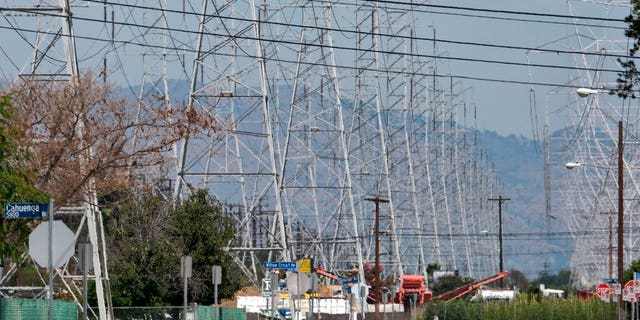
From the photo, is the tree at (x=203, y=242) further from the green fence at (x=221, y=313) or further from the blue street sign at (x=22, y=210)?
the blue street sign at (x=22, y=210)

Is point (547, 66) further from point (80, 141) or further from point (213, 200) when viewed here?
point (213, 200)

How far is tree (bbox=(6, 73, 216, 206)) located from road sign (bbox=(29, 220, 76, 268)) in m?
10.5

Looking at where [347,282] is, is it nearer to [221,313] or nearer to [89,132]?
[221,313]

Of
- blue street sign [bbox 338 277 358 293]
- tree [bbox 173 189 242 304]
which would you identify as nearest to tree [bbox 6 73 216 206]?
tree [bbox 173 189 242 304]

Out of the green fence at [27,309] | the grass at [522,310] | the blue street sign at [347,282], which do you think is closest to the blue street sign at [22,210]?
the green fence at [27,309]

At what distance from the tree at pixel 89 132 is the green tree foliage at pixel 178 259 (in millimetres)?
19216

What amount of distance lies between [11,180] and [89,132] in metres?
10.8

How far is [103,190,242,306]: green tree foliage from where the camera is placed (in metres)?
60.8

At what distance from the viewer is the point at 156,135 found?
40.3 meters

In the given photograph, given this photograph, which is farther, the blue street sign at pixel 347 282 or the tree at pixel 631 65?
the blue street sign at pixel 347 282

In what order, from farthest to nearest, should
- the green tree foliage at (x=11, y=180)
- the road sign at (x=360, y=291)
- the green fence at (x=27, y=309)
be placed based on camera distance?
the road sign at (x=360, y=291), the green fence at (x=27, y=309), the green tree foliage at (x=11, y=180)

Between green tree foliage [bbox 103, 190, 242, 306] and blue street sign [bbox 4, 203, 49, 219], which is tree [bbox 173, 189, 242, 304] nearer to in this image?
green tree foliage [bbox 103, 190, 242, 306]

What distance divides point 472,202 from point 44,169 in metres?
145

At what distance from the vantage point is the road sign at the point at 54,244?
25.9m
